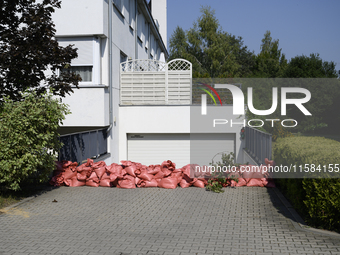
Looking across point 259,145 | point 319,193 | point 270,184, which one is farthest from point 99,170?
point 319,193

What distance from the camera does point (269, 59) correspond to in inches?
2186

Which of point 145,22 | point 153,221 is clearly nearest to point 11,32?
point 153,221

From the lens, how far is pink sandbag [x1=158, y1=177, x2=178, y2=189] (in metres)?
9.51

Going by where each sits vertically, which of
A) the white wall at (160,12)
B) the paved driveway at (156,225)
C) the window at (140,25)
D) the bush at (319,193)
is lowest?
the paved driveway at (156,225)

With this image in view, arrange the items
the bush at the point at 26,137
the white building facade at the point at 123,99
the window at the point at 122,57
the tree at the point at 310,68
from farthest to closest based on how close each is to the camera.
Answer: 1. the tree at the point at 310,68
2. the window at the point at 122,57
3. the white building facade at the point at 123,99
4. the bush at the point at 26,137

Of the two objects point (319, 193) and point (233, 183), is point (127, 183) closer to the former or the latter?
point (233, 183)

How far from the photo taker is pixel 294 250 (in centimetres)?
519

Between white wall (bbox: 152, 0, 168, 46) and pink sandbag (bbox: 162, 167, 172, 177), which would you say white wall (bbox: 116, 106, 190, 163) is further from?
white wall (bbox: 152, 0, 168, 46)

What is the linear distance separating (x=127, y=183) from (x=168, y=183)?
1.08 metres

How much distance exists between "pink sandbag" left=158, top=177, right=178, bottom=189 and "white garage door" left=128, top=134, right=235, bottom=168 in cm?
739

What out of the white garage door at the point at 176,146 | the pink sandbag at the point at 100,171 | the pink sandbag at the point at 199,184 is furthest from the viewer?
the white garage door at the point at 176,146

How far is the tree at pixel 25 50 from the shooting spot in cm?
866

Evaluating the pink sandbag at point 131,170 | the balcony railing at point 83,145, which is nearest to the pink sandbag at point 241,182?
the pink sandbag at point 131,170

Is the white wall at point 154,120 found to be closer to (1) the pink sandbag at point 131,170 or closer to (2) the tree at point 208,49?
(1) the pink sandbag at point 131,170
